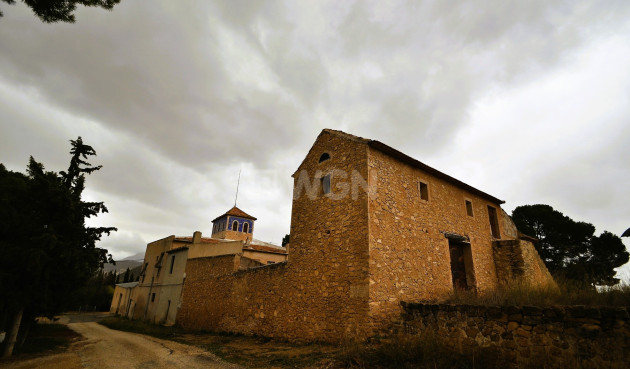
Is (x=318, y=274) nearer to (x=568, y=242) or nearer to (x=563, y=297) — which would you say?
(x=563, y=297)

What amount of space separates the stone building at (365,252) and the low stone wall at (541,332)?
6.92 ft

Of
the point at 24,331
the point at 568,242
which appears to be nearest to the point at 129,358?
the point at 24,331

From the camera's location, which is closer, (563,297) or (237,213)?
(563,297)

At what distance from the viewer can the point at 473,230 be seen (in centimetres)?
1388

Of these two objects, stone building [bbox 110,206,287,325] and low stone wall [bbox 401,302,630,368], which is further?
stone building [bbox 110,206,287,325]

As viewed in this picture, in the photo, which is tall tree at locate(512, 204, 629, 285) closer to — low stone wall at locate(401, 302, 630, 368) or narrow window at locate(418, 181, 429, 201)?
narrow window at locate(418, 181, 429, 201)

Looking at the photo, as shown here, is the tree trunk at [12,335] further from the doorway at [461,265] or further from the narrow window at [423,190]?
the doorway at [461,265]

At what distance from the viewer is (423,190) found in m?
12.4

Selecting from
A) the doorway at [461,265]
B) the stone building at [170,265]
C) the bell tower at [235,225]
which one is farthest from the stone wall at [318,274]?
the bell tower at [235,225]

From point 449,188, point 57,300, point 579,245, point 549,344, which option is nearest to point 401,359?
point 549,344

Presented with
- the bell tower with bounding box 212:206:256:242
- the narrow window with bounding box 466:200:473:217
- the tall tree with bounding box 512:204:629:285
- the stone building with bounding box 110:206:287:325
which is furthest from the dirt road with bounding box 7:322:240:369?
the tall tree with bounding box 512:204:629:285

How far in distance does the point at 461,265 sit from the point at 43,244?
1480cm

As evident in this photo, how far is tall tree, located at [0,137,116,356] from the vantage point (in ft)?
26.7

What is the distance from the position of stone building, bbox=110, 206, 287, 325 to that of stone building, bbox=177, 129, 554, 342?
4.67 m
